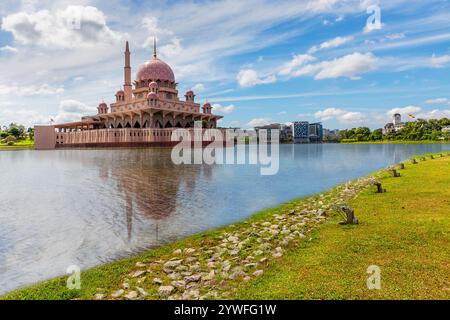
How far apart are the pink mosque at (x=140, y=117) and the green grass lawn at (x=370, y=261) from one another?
2162 inches

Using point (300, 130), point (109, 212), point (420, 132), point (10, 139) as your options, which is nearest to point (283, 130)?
point (300, 130)

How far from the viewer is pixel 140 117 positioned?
66062 mm

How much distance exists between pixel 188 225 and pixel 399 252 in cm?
585

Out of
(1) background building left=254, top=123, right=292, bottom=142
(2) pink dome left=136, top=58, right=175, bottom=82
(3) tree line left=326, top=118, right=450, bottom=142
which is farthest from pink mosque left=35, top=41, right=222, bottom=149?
(1) background building left=254, top=123, right=292, bottom=142

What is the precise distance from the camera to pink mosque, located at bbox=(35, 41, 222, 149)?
61094 millimetres

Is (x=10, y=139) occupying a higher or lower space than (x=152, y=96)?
lower

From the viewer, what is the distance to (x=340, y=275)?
5.09 metres

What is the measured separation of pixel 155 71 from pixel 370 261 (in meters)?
73.3

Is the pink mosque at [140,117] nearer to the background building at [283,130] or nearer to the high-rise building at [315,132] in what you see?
the background building at [283,130]

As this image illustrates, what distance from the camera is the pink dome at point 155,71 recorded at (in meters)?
A: 71.9

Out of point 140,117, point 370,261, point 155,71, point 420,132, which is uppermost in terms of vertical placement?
point 155,71

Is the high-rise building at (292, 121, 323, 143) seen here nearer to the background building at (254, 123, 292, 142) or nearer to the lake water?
the background building at (254, 123, 292, 142)

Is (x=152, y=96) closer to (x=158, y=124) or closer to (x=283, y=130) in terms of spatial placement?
(x=158, y=124)
